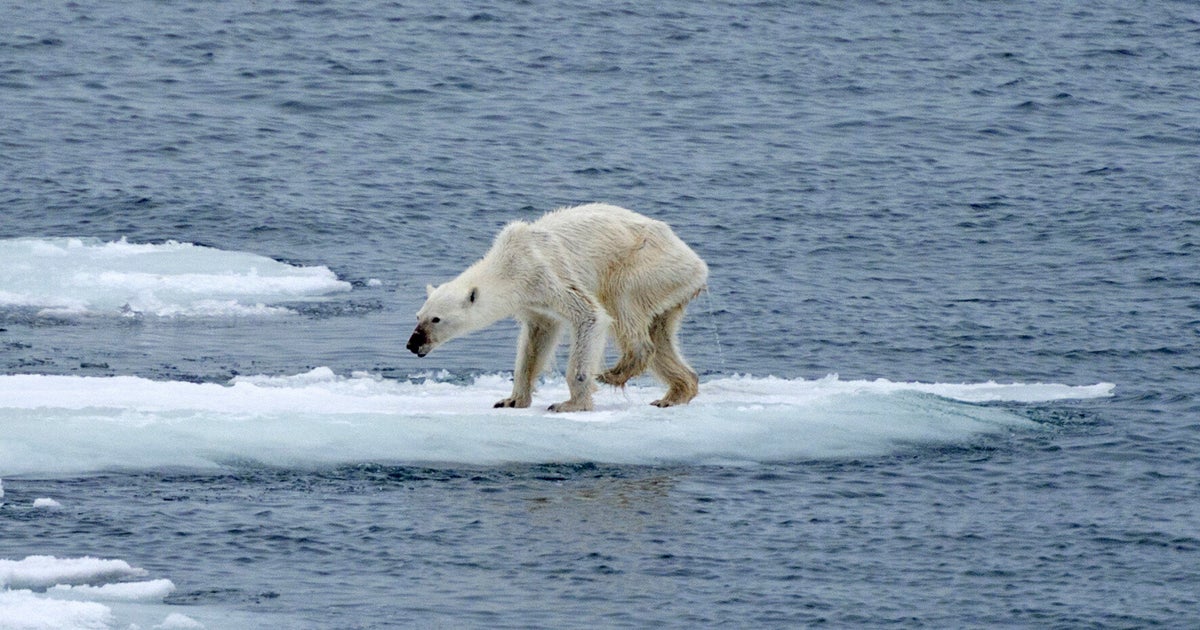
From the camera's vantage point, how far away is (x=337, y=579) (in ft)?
33.7

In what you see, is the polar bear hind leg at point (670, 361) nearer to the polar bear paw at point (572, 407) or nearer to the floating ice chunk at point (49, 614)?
the polar bear paw at point (572, 407)

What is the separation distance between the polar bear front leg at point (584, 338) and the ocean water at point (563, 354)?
0.38 meters

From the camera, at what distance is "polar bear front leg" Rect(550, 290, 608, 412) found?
1301cm

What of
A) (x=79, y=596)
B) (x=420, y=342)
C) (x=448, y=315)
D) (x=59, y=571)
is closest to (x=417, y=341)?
(x=420, y=342)

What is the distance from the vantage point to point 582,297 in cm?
1303

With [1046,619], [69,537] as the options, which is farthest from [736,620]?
[69,537]

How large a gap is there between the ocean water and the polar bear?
0.38 meters

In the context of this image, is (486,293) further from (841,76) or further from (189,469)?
(841,76)

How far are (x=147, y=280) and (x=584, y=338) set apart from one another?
766cm

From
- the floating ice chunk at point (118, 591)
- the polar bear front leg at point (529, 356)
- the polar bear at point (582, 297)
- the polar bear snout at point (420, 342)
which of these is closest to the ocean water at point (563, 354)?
the floating ice chunk at point (118, 591)

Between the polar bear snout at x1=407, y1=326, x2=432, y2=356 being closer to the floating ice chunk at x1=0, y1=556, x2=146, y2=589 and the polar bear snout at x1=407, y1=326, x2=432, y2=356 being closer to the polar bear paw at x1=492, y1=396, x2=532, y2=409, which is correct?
the polar bear paw at x1=492, y1=396, x2=532, y2=409

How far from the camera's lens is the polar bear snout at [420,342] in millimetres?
12812

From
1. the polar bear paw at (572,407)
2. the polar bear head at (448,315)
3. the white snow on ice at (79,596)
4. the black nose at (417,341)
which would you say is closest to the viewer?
the white snow on ice at (79,596)

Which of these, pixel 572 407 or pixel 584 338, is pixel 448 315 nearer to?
pixel 584 338
